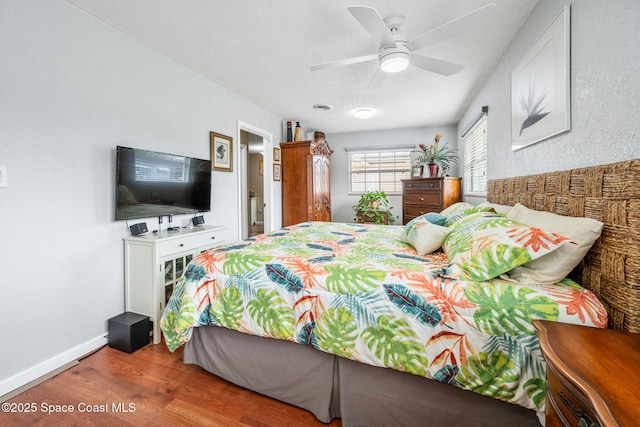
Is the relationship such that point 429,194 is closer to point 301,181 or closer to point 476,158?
point 476,158

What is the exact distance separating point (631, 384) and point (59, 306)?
110 inches

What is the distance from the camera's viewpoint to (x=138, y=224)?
2352 millimetres

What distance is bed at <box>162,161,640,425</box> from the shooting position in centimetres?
106

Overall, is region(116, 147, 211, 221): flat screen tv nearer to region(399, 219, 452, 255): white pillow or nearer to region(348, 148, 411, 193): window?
region(399, 219, 452, 255): white pillow

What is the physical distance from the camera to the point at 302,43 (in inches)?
93.6

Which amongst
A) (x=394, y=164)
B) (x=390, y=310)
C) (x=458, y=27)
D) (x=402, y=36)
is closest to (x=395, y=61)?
(x=402, y=36)

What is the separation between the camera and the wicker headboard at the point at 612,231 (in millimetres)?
977

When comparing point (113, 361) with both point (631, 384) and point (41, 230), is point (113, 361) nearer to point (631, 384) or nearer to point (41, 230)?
point (41, 230)

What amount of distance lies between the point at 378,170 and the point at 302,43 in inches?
145

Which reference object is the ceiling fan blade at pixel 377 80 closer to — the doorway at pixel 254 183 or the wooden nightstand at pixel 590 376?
the doorway at pixel 254 183

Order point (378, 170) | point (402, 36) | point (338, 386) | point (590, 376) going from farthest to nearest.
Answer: point (378, 170), point (402, 36), point (338, 386), point (590, 376)

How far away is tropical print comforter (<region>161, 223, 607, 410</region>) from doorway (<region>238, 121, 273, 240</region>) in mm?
2912

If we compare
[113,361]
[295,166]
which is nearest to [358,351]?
[113,361]

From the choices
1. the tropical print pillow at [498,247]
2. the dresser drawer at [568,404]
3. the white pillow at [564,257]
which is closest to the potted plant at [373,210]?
Answer: the tropical print pillow at [498,247]
